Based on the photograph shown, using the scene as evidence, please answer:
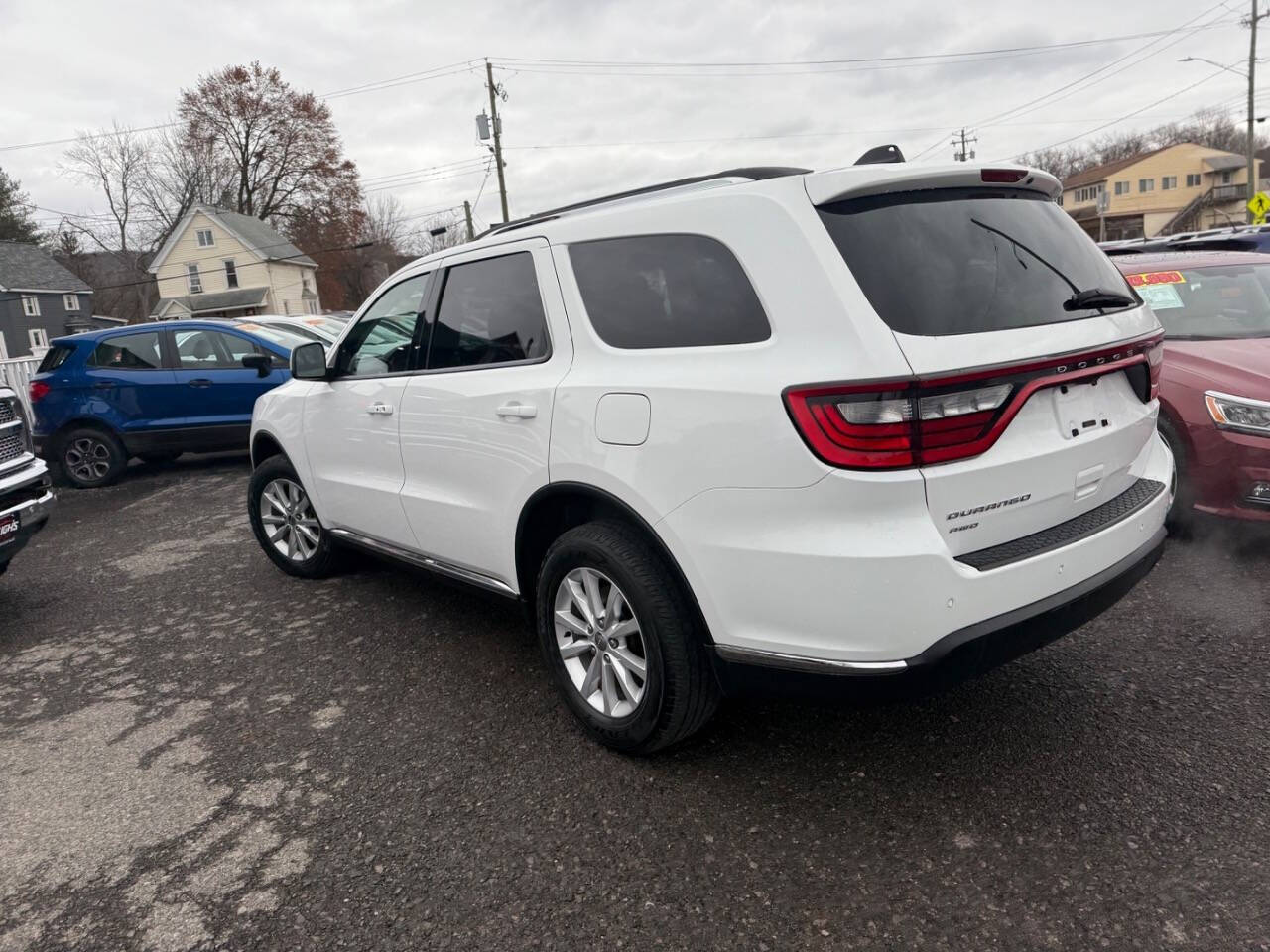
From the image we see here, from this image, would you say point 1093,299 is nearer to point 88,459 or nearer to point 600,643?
point 600,643

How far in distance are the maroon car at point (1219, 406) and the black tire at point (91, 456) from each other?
9.60 m

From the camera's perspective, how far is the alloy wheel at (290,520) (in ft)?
16.8

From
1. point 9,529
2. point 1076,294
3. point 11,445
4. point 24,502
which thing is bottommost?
point 9,529

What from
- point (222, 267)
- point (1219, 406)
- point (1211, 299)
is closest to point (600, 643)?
point (1219, 406)

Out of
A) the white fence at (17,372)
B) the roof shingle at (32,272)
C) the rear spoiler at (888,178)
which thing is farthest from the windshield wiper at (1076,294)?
the roof shingle at (32,272)

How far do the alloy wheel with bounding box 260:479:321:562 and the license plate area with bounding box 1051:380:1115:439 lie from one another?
3913 millimetres

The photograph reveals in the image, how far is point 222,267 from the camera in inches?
2137

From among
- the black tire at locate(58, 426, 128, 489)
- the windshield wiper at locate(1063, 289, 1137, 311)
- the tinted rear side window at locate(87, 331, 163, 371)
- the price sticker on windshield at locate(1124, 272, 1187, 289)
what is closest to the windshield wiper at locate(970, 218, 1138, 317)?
the windshield wiper at locate(1063, 289, 1137, 311)

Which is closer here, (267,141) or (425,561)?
(425,561)

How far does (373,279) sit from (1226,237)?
71068 mm

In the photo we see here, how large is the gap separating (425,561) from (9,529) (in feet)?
8.55

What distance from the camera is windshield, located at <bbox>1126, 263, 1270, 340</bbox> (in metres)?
5.28

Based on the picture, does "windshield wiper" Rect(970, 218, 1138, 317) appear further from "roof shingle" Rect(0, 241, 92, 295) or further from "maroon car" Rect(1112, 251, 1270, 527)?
"roof shingle" Rect(0, 241, 92, 295)

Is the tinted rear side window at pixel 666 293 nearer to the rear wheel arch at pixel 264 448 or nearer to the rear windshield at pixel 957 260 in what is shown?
the rear windshield at pixel 957 260
